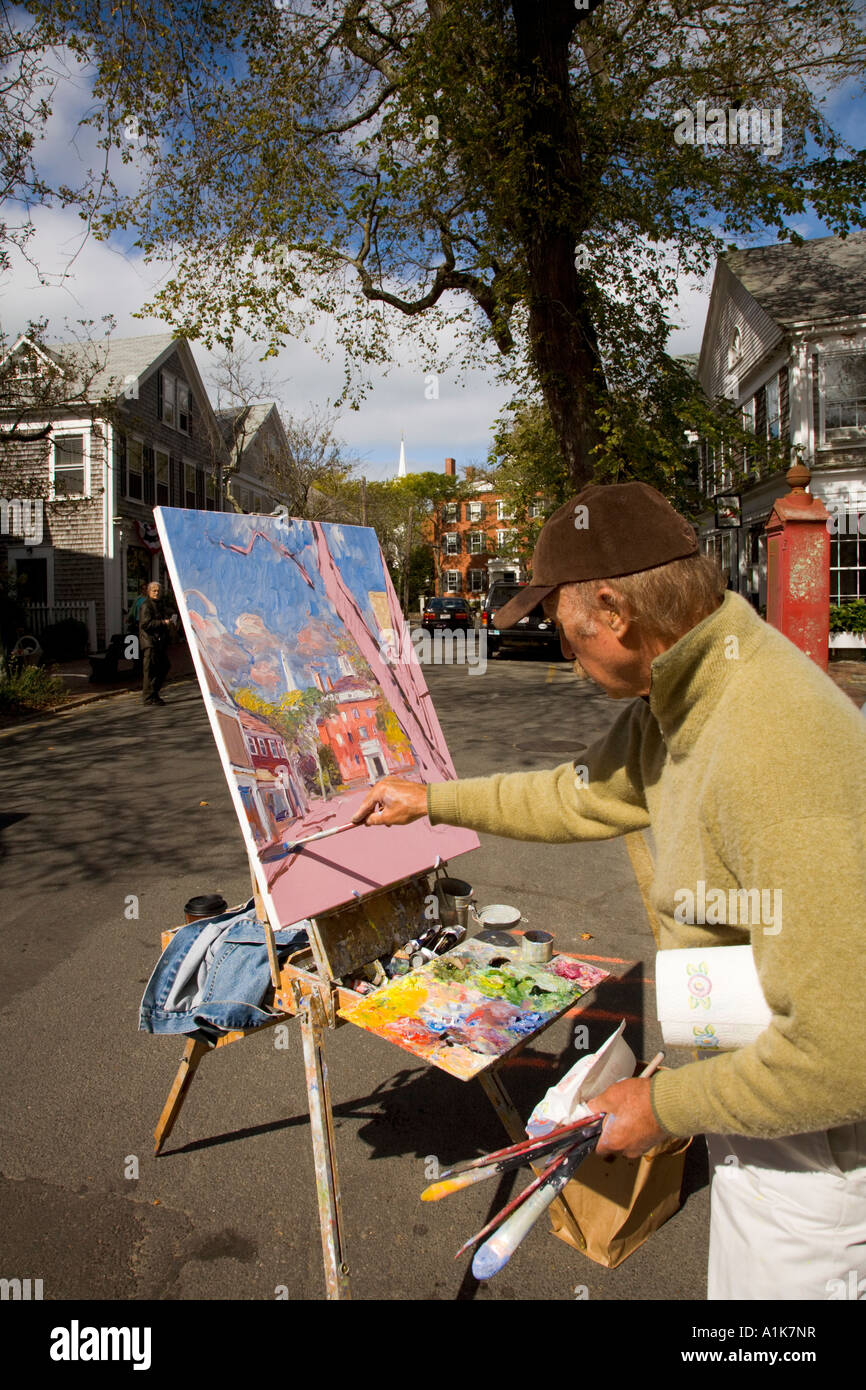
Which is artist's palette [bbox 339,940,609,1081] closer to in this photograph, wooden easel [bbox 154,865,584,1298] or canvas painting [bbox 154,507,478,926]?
wooden easel [bbox 154,865,584,1298]

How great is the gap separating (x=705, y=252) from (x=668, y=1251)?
49.2 feet

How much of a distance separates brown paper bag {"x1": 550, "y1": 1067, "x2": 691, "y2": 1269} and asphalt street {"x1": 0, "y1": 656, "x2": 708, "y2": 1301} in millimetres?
49

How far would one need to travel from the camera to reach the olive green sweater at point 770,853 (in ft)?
3.69

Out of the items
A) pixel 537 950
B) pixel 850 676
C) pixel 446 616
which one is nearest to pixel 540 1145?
pixel 537 950

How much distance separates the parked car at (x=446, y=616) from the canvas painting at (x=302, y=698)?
26898mm

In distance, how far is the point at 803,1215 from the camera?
1373mm

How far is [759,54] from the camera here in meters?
12.2

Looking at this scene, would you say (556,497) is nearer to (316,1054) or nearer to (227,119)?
(227,119)

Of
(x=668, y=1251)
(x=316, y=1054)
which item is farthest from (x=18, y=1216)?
(x=668, y=1251)

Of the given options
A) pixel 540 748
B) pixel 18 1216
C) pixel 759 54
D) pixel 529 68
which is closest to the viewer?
pixel 18 1216

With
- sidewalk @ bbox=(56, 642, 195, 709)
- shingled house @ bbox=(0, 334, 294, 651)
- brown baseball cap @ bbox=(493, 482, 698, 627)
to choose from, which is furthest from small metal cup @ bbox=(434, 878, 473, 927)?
shingled house @ bbox=(0, 334, 294, 651)

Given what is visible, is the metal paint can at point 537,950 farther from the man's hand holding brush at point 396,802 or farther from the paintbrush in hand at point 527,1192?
the paintbrush in hand at point 527,1192

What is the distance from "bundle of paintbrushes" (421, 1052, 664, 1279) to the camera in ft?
4.09

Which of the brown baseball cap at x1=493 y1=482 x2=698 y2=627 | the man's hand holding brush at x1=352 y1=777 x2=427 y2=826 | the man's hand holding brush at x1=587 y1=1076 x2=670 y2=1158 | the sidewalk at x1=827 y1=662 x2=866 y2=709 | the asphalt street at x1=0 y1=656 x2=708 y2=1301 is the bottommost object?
the asphalt street at x1=0 y1=656 x2=708 y2=1301
